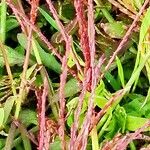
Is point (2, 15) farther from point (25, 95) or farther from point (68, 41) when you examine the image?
point (68, 41)

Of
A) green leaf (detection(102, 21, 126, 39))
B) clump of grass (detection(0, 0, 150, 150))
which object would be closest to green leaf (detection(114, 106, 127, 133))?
clump of grass (detection(0, 0, 150, 150))

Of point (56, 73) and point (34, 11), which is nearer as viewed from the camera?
point (34, 11)

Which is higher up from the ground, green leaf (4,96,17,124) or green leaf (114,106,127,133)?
green leaf (4,96,17,124)

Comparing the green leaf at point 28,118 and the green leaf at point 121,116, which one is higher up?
the green leaf at point 121,116

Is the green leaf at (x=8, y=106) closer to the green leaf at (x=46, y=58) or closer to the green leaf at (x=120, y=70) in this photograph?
the green leaf at (x=46, y=58)

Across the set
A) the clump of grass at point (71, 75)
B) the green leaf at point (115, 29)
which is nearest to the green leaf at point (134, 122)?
the clump of grass at point (71, 75)

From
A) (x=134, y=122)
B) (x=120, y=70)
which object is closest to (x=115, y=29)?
(x=120, y=70)

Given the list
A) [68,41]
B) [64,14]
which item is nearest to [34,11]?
[68,41]

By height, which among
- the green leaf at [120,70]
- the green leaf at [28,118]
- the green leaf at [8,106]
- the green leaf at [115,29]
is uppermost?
the green leaf at [115,29]

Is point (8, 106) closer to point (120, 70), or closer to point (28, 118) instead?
point (28, 118)

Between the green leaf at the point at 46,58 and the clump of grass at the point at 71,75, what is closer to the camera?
the clump of grass at the point at 71,75

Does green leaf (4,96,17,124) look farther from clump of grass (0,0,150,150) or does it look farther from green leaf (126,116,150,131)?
green leaf (126,116,150,131)
